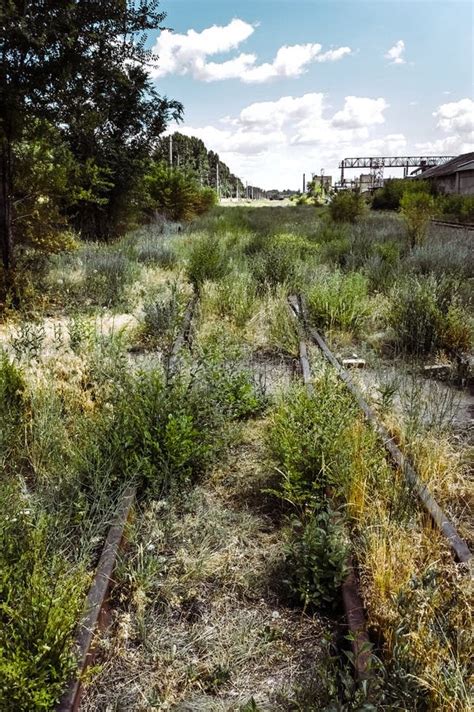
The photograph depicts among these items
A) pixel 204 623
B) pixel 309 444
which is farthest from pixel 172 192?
pixel 204 623

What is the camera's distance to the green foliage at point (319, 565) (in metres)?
2.58

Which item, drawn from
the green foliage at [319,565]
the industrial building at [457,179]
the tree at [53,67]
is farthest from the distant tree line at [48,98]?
the industrial building at [457,179]

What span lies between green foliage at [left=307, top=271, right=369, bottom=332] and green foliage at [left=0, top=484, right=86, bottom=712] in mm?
5630

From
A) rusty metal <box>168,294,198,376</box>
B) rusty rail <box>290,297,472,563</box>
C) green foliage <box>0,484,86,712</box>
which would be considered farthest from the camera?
rusty metal <box>168,294,198,376</box>

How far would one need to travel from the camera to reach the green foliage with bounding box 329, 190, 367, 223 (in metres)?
23.1

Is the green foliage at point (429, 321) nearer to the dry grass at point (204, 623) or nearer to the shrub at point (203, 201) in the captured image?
the dry grass at point (204, 623)

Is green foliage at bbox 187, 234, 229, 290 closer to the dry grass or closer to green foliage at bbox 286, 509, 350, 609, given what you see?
the dry grass

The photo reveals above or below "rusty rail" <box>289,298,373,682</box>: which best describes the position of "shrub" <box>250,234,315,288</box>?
above

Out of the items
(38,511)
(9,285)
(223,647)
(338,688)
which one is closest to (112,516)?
(38,511)

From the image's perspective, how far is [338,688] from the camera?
6.86 feet

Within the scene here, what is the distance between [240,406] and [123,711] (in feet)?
8.86

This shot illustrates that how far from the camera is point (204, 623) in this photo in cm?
251

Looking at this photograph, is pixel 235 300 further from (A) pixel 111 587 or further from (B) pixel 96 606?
(B) pixel 96 606

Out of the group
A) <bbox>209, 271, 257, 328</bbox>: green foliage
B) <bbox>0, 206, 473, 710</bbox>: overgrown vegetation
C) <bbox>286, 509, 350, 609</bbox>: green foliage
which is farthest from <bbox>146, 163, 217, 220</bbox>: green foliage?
<bbox>286, 509, 350, 609</bbox>: green foliage
